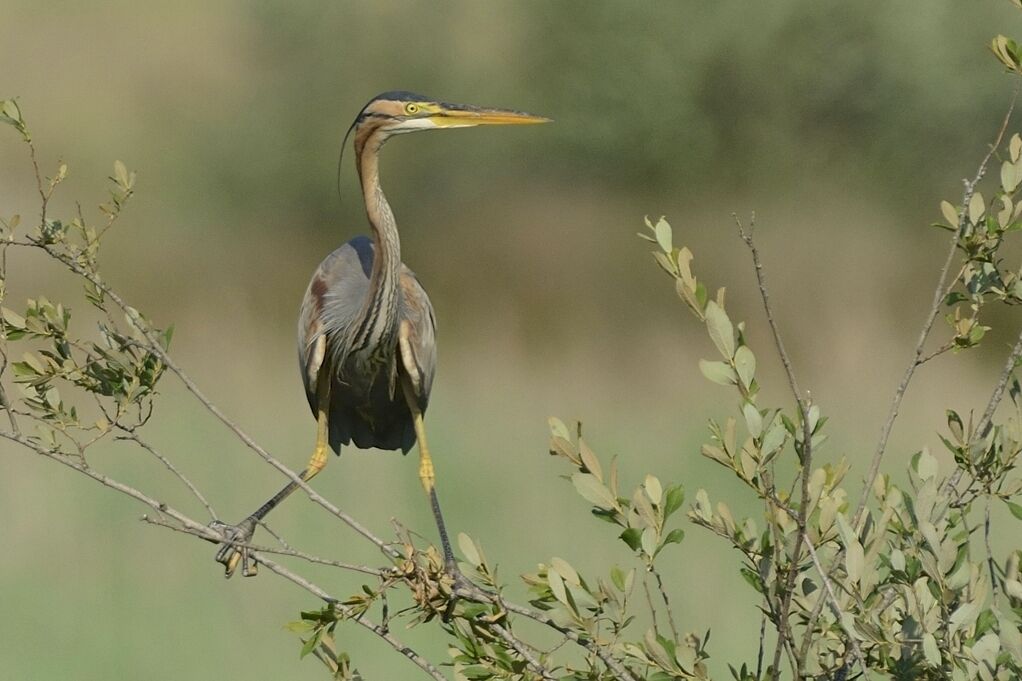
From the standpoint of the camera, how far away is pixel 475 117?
3613 millimetres

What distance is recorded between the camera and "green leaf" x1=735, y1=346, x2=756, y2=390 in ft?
6.61

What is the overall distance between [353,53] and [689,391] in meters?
5.95

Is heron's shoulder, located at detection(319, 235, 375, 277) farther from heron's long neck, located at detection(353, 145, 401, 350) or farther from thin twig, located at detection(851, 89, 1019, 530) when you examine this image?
thin twig, located at detection(851, 89, 1019, 530)

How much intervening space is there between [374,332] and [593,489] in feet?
5.68

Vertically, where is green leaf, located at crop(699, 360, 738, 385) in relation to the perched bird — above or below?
below

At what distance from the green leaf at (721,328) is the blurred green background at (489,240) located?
3.68 m

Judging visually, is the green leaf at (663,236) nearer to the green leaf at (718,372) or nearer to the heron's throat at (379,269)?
the green leaf at (718,372)

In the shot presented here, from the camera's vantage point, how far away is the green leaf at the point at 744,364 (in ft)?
6.61

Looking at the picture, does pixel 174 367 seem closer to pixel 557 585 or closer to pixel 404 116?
pixel 557 585

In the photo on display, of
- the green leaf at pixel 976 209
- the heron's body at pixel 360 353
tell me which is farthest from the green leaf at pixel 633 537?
the heron's body at pixel 360 353

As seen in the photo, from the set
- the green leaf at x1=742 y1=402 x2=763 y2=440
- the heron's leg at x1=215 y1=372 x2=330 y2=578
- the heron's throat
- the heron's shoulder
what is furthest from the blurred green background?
the green leaf at x1=742 y1=402 x2=763 y2=440

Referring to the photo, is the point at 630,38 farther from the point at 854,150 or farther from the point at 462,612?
the point at 462,612

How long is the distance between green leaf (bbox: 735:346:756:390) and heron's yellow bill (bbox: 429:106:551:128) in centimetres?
157

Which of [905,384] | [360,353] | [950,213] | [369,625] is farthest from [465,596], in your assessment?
[360,353]
